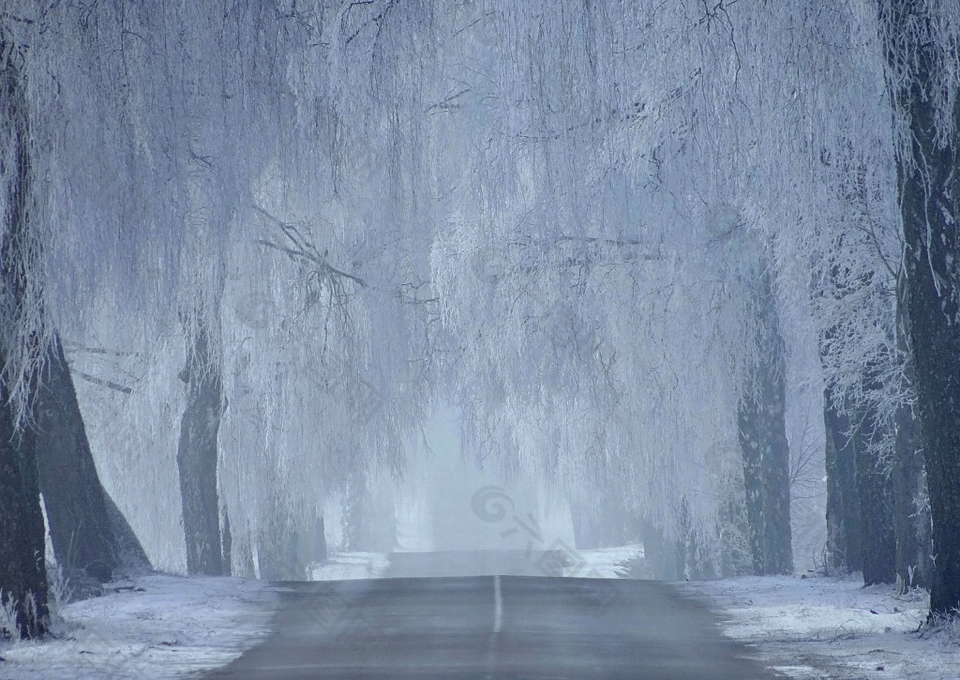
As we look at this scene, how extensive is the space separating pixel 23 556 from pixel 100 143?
332 cm

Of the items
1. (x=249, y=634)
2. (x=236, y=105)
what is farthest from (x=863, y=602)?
(x=236, y=105)

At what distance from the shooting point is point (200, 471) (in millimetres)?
19578

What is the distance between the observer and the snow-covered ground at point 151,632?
8.99 meters

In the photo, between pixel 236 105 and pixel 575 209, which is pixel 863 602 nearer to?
pixel 575 209

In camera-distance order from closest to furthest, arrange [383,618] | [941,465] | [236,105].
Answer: [941,465] < [236,105] < [383,618]

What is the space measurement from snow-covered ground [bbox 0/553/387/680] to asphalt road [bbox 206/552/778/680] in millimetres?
304

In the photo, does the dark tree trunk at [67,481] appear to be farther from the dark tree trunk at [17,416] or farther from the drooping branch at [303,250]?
the drooping branch at [303,250]

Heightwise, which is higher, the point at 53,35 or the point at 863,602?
the point at 53,35

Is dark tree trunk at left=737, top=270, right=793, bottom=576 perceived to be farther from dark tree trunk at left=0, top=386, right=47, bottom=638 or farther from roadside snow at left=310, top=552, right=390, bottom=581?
roadside snow at left=310, top=552, right=390, bottom=581

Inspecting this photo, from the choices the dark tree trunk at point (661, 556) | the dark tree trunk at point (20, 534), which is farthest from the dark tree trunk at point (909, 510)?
the dark tree trunk at point (661, 556)

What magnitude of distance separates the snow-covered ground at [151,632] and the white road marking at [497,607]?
205 cm

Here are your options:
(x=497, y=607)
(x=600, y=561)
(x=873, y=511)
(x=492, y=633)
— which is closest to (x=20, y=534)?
(x=492, y=633)

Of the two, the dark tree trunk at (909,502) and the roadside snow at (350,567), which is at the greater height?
the dark tree trunk at (909,502)

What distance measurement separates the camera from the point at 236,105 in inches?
446
